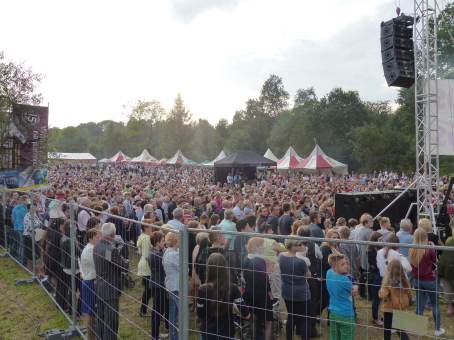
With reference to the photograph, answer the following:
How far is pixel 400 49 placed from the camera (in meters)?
12.8

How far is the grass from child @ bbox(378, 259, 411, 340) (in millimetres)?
4750

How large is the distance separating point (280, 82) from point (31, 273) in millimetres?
81091

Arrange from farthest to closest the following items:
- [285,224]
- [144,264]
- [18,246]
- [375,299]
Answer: [18,246], [285,224], [144,264], [375,299]

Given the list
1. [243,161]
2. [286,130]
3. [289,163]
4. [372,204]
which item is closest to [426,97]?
[372,204]

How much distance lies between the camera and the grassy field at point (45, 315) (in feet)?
11.5

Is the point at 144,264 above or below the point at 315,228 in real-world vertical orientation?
above

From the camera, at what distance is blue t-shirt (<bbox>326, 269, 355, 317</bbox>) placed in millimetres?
3609

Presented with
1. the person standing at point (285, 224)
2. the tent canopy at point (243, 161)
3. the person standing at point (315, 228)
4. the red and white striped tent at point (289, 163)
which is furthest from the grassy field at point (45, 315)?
the red and white striped tent at point (289, 163)

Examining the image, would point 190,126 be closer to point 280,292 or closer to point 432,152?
point 432,152

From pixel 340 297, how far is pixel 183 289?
4.50ft

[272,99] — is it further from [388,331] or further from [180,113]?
[388,331]

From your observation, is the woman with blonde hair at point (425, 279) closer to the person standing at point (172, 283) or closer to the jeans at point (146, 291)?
the person standing at point (172, 283)

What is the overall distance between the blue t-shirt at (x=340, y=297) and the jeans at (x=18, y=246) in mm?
8134

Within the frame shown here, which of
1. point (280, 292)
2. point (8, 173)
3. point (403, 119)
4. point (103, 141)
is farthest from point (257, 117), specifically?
point (280, 292)
